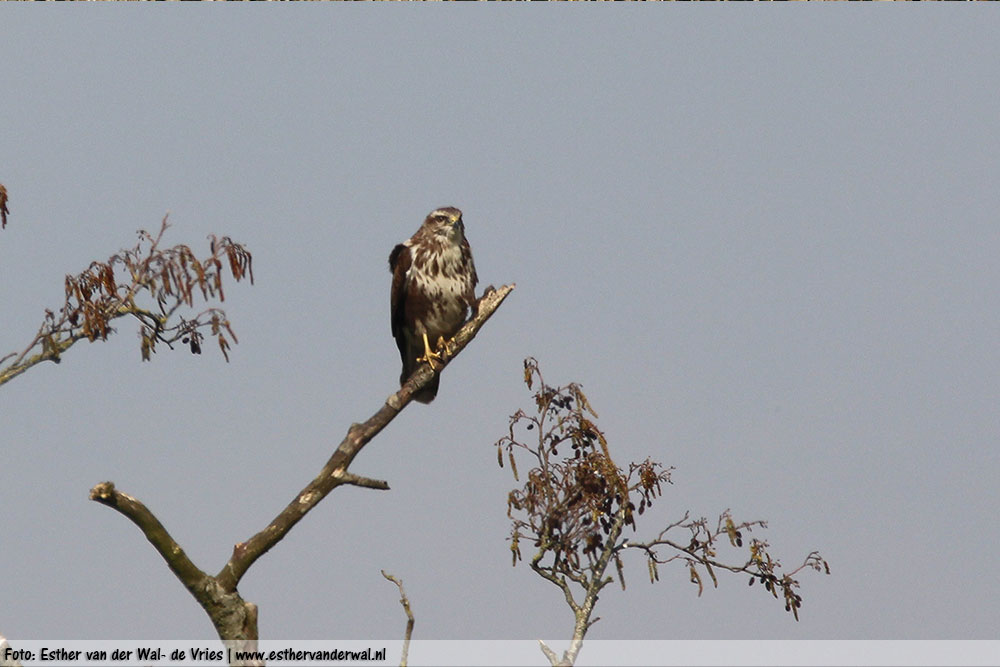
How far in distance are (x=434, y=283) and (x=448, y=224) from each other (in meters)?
0.59

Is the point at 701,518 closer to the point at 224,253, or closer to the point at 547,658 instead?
the point at 547,658

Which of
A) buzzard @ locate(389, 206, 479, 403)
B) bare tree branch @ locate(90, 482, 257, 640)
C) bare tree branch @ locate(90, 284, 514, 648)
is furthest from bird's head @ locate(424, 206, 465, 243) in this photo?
bare tree branch @ locate(90, 482, 257, 640)

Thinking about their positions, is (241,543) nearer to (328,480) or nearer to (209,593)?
(209,593)

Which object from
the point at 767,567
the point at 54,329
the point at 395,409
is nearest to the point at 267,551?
the point at 395,409

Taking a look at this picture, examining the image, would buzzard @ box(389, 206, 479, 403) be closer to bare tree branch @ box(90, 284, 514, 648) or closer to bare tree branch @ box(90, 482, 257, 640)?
bare tree branch @ box(90, 284, 514, 648)

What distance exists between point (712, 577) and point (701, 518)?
52 cm

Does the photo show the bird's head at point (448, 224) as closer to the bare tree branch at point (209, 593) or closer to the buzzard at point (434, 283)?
the buzzard at point (434, 283)

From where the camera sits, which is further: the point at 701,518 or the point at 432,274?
the point at 432,274

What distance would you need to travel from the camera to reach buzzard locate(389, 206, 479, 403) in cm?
1314

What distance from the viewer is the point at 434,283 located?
43.2 ft

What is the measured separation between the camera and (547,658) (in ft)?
40.1

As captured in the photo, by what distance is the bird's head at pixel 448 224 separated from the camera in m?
13.2

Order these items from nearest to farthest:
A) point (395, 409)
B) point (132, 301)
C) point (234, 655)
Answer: point (234, 655) → point (395, 409) → point (132, 301)

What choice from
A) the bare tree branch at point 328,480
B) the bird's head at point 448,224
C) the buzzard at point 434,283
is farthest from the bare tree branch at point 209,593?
the bird's head at point 448,224
